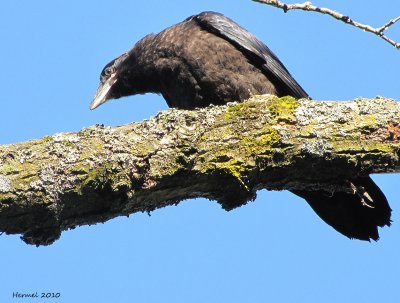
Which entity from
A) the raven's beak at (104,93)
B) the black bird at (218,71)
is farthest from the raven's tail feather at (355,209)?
the raven's beak at (104,93)

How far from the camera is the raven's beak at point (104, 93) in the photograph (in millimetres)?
7379

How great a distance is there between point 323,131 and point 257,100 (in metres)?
0.47

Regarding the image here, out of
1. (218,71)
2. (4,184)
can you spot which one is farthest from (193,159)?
(218,71)

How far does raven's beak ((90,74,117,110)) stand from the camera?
7379mm

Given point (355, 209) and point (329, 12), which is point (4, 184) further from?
point (355, 209)

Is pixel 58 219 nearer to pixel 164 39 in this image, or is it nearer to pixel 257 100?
pixel 257 100

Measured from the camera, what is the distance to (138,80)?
22.8 ft

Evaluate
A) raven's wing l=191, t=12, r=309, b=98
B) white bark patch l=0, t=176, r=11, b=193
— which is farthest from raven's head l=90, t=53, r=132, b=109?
white bark patch l=0, t=176, r=11, b=193

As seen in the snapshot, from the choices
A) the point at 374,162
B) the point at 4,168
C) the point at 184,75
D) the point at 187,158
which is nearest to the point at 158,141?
the point at 187,158

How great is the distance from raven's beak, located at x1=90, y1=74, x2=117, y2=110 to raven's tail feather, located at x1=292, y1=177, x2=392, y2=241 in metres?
2.77

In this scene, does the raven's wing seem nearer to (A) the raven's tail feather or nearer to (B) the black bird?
(B) the black bird

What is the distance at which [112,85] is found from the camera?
741 centimetres

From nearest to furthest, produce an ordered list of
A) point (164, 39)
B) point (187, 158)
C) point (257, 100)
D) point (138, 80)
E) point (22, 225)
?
point (22, 225) < point (187, 158) < point (257, 100) < point (164, 39) < point (138, 80)

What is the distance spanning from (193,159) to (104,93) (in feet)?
12.5
